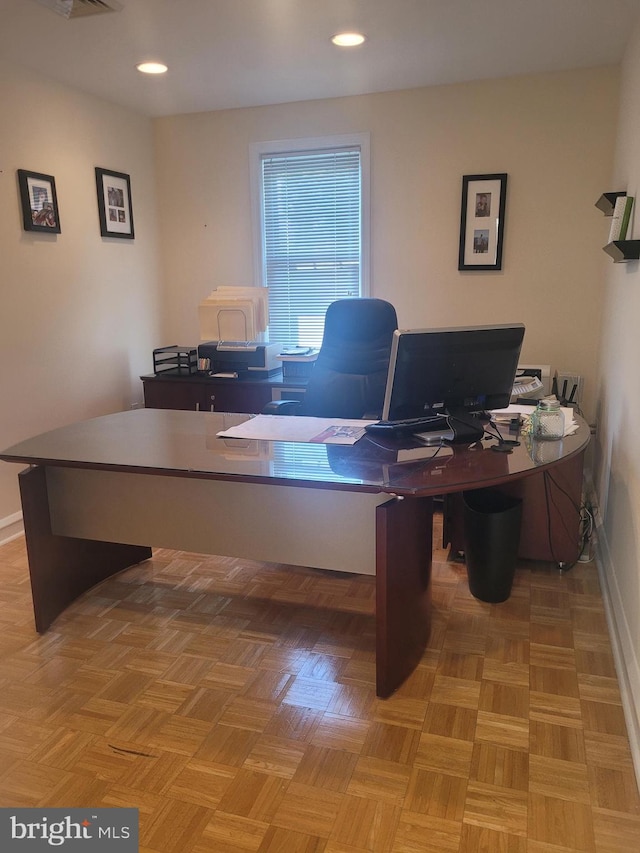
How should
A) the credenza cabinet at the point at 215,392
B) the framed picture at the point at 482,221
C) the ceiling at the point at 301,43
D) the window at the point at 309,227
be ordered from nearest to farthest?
the ceiling at the point at 301,43 → the framed picture at the point at 482,221 → the credenza cabinet at the point at 215,392 → the window at the point at 309,227

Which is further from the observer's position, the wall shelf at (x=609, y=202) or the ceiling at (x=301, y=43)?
the wall shelf at (x=609, y=202)

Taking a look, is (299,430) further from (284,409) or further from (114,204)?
(114,204)

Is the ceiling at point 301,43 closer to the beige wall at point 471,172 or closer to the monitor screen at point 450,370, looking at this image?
the beige wall at point 471,172

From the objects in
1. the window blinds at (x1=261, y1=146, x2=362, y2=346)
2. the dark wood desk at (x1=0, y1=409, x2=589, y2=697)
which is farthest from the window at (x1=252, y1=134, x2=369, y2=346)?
the dark wood desk at (x1=0, y1=409, x2=589, y2=697)

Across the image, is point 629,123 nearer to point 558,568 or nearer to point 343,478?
point 558,568

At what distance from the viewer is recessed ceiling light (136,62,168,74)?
333 centimetres

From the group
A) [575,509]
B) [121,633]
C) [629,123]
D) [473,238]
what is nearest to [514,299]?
[473,238]

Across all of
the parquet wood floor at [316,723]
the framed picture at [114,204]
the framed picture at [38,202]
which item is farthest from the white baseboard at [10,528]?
the framed picture at [114,204]

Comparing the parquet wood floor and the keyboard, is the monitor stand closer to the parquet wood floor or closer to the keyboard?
the keyboard

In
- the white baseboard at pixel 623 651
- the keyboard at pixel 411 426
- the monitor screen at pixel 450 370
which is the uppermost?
the monitor screen at pixel 450 370

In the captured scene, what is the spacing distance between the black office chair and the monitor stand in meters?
0.79

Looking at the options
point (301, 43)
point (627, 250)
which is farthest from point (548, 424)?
point (301, 43)

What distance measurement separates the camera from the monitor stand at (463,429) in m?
2.28

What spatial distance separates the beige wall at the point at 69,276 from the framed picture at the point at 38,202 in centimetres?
4
